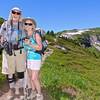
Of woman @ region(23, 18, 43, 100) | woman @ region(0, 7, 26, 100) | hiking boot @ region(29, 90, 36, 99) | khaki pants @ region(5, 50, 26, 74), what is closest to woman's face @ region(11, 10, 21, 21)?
woman @ region(0, 7, 26, 100)

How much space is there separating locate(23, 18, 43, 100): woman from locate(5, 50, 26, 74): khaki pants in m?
0.39

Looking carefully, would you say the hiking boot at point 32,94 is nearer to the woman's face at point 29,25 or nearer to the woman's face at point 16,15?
the woman's face at point 29,25

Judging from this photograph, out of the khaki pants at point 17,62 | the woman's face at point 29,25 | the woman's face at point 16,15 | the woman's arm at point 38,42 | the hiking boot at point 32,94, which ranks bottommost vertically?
the hiking boot at point 32,94

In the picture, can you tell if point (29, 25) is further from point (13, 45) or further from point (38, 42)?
point (13, 45)

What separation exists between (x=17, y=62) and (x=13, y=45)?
63 cm

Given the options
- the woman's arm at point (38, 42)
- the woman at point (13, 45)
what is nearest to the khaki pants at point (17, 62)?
the woman at point (13, 45)

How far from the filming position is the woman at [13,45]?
41.9 feet

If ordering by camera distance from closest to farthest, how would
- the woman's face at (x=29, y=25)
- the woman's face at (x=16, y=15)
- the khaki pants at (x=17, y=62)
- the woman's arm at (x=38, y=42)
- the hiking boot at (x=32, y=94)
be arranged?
the woman's arm at (x=38, y=42) < the woman's face at (x=29, y=25) < the woman's face at (x=16, y=15) < the khaki pants at (x=17, y=62) < the hiking boot at (x=32, y=94)

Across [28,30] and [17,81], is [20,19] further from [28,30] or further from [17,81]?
[17,81]

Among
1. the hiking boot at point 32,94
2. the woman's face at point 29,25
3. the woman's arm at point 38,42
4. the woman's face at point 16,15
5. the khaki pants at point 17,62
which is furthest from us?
the hiking boot at point 32,94

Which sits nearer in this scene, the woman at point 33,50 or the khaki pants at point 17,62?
the woman at point 33,50

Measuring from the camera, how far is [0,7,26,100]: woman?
1276 cm

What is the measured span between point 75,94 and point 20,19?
6355 mm

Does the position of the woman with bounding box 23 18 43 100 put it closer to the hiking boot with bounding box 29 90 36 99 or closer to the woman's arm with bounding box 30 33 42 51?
the woman's arm with bounding box 30 33 42 51
